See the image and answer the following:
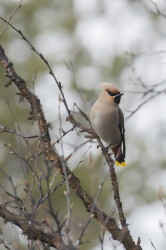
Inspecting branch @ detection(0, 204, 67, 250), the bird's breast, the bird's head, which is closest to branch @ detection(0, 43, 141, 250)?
branch @ detection(0, 204, 67, 250)

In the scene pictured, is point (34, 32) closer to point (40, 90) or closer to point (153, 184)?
point (40, 90)

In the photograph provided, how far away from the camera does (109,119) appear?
20.6 ft

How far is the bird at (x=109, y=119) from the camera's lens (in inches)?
244

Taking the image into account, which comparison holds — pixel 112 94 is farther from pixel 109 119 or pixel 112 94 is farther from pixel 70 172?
pixel 70 172

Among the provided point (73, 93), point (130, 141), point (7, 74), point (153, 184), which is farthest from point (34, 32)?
point (7, 74)

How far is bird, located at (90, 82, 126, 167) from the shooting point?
20.4 ft

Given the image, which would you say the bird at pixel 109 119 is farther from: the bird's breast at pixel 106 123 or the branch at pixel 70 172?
the branch at pixel 70 172

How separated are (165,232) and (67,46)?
49.8ft

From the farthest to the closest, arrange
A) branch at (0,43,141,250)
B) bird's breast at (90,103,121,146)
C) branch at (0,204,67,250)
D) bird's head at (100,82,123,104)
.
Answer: bird's head at (100,82,123,104) → bird's breast at (90,103,121,146) → branch at (0,43,141,250) → branch at (0,204,67,250)

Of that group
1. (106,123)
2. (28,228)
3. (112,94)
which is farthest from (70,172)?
(112,94)

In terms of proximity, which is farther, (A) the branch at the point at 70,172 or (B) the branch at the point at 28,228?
(A) the branch at the point at 70,172

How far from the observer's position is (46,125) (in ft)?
15.0

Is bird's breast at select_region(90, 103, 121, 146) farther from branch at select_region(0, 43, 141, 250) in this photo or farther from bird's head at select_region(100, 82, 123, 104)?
branch at select_region(0, 43, 141, 250)

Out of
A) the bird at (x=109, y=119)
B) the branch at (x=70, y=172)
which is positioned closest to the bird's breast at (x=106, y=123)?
the bird at (x=109, y=119)
